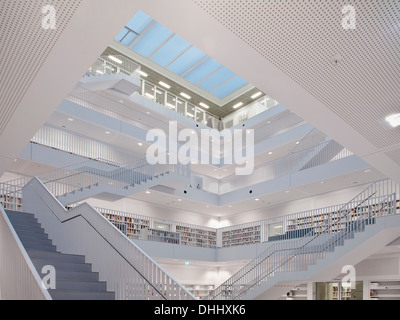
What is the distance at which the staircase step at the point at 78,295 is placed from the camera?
5.46 meters

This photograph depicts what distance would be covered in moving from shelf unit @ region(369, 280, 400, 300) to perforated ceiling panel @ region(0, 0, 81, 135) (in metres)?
14.0

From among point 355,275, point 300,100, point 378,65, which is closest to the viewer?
point 378,65

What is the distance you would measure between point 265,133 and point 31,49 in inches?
808

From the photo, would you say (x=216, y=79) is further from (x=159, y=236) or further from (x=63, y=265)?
(x=63, y=265)

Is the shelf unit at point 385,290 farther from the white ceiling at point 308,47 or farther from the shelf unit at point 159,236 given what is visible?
the white ceiling at point 308,47

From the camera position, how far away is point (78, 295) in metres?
5.70

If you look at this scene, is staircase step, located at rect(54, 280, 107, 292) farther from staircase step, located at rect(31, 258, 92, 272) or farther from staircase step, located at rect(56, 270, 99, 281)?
staircase step, located at rect(31, 258, 92, 272)

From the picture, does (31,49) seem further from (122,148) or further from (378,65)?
(122,148)

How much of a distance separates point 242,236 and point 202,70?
899cm

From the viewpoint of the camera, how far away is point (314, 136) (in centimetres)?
1844

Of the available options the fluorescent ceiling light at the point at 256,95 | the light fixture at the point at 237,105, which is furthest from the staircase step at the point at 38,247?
the light fixture at the point at 237,105

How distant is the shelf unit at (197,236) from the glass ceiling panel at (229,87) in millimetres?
8022

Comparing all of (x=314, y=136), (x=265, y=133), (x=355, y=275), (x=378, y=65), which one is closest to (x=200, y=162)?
(x=265, y=133)

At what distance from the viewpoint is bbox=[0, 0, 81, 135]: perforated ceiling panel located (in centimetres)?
354
